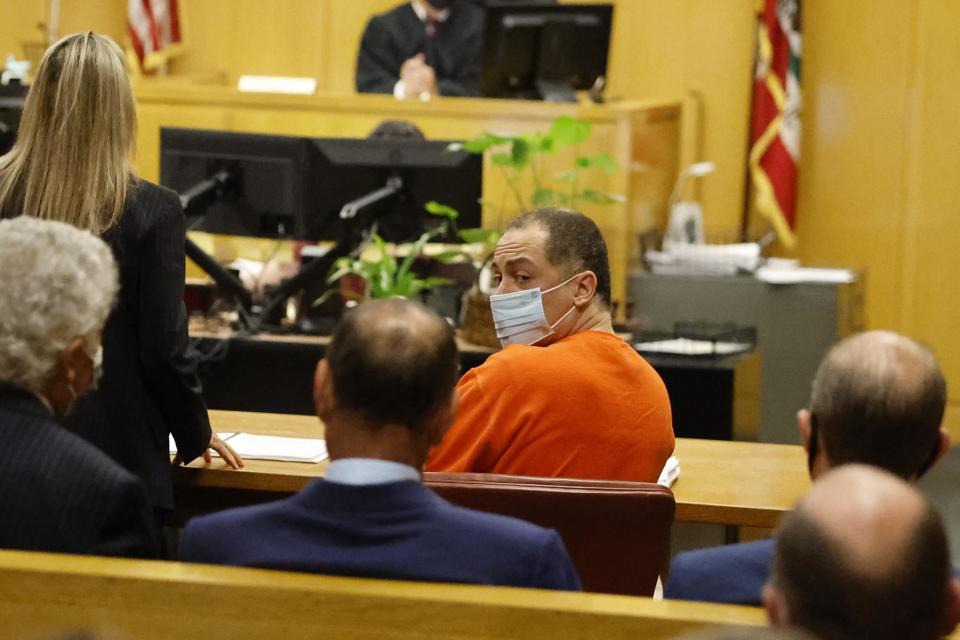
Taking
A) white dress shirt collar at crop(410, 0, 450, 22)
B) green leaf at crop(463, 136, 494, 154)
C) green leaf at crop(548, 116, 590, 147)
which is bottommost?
green leaf at crop(463, 136, 494, 154)

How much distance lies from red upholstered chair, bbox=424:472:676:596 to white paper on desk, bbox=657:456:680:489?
48cm

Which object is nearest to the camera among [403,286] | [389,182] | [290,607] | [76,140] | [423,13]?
[290,607]

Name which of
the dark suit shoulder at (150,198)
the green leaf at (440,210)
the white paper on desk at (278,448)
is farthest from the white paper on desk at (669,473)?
the green leaf at (440,210)

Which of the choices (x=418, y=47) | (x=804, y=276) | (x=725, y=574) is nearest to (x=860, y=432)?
(x=725, y=574)

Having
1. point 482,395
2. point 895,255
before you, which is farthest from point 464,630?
point 895,255

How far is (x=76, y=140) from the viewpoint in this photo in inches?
101

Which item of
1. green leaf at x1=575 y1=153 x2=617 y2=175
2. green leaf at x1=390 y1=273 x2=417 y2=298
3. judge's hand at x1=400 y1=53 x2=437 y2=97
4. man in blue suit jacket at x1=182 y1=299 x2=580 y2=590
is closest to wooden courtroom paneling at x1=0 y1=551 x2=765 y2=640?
man in blue suit jacket at x1=182 y1=299 x2=580 y2=590

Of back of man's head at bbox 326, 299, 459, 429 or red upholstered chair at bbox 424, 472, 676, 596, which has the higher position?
back of man's head at bbox 326, 299, 459, 429

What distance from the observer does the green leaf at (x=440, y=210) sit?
4362mm

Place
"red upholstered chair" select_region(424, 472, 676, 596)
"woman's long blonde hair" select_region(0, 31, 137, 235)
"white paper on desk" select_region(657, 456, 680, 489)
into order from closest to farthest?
1. "red upholstered chair" select_region(424, 472, 676, 596)
2. "woman's long blonde hair" select_region(0, 31, 137, 235)
3. "white paper on desk" select_region(657, 456, 680, 489)

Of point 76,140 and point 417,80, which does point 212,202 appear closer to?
point 76,140

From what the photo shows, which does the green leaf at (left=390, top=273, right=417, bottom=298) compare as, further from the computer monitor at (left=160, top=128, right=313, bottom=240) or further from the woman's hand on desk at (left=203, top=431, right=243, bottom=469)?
the woman's hand on desk at (left=203, top=431, right=243, bottom=469)

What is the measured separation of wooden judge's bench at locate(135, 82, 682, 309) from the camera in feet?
20.1

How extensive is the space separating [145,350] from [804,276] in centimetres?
367
